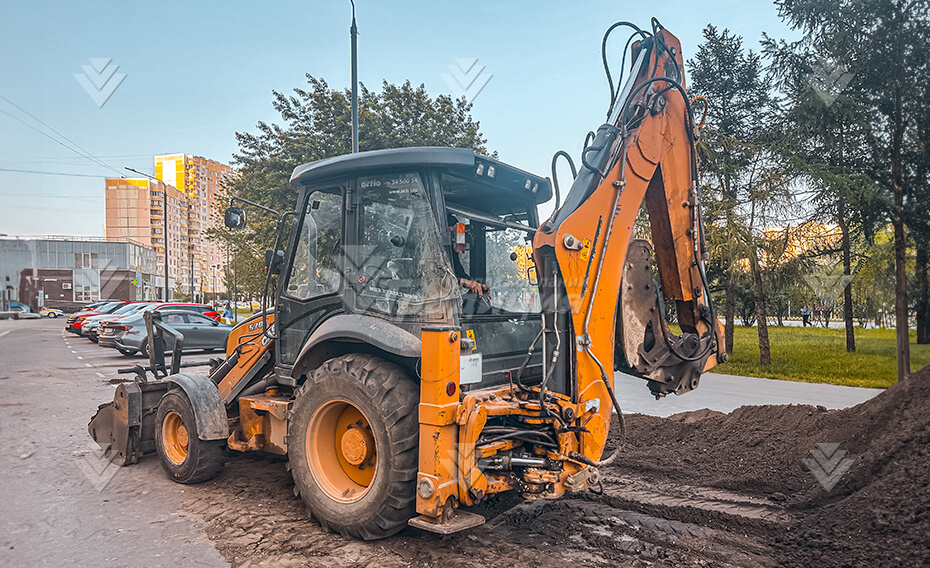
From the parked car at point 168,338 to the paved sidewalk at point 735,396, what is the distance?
40.5 feet

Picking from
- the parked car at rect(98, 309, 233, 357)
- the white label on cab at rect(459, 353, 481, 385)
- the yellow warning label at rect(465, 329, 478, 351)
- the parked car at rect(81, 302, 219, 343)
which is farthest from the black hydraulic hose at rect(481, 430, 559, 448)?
the parked car at rect(81, 302, 219, 343)

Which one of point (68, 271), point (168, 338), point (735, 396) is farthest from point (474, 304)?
point (68, 271)

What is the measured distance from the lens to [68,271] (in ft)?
234

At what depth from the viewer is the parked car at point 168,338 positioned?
57.5 feet

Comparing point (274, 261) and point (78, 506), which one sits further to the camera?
point (274, 261)

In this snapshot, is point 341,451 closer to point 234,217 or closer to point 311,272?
point 311,272

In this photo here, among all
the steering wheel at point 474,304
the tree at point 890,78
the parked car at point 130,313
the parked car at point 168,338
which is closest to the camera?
the steering wheel at point 474,304

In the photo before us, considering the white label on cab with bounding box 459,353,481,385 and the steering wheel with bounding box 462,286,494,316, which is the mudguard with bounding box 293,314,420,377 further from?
the steering wheel with bounding box 462,286,494,316

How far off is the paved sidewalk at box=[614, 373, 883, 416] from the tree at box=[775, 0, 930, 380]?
1278 mm

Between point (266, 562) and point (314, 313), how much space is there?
5.99 ft

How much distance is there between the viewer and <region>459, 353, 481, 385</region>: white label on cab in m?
3.83

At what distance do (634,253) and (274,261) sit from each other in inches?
119

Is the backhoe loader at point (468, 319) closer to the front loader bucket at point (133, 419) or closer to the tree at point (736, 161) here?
the front loader bucket at point (133, 419)

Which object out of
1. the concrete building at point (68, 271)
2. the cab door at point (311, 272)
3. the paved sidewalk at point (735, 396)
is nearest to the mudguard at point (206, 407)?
the cab door at point (311, 272)
